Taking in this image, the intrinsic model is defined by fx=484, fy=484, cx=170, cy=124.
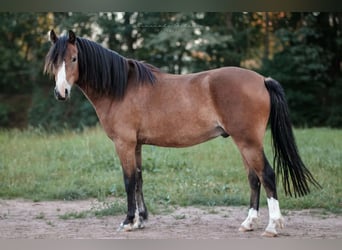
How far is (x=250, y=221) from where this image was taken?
4066 millimetres

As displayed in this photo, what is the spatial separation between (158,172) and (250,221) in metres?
2.27

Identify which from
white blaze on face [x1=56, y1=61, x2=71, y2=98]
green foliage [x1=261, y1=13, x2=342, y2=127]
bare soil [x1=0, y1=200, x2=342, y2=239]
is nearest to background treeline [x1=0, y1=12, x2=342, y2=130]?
green foliage [x1=261, y1=13, x2=342, y2=127]

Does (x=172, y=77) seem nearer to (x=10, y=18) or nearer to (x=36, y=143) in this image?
(x=36, y=143)

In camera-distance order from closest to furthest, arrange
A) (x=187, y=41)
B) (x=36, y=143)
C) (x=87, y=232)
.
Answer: (x=87, y=232) < (x=36, y=143) < (x=187, y=41)

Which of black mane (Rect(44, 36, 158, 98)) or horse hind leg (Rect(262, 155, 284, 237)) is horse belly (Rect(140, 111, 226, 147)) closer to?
black mane (Rect(44, 36, 158, 98))

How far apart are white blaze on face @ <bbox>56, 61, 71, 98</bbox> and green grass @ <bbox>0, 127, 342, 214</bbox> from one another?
150 centimetres

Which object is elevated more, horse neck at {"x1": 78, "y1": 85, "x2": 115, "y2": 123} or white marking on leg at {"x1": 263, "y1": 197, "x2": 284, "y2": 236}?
horse neck at {"x1": 78, "y1": 85, "x2": 115, "y2": 123}

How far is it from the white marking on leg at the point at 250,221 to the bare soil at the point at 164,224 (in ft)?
0.18

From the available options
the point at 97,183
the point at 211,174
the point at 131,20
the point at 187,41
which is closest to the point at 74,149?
the point at 97,183

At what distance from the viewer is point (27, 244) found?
388 cm

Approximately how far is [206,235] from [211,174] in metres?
2.12

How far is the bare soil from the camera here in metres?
4.01

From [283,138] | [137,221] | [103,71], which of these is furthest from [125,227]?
[283,138]

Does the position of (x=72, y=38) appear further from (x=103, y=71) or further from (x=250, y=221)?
(x=250, y=221)
